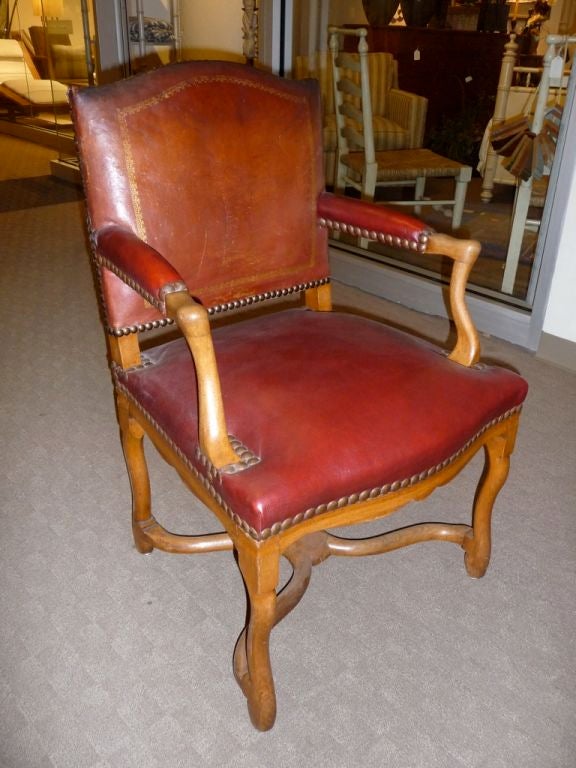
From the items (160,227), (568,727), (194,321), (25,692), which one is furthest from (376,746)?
(160,227)

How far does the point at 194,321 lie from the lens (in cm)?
88

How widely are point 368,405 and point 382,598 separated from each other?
53 centimetres

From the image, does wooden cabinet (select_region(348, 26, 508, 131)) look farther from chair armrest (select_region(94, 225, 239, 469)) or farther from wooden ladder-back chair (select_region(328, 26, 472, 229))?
chair armrest (select_region(94, 225, 239, 469))

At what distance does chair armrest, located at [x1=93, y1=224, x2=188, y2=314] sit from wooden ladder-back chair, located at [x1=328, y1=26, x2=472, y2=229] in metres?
2.22

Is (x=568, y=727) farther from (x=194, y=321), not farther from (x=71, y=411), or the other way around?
(x=71, y=411)

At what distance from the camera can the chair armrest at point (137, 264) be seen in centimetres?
93

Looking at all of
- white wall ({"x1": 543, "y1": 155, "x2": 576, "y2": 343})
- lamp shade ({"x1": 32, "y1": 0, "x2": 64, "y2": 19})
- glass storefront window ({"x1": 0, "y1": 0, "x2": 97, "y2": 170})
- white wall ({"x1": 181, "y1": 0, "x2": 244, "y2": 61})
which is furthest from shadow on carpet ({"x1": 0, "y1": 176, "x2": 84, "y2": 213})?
white wall ({"x1": 543, "y1": 155, "x2": 576, "y2": 343})

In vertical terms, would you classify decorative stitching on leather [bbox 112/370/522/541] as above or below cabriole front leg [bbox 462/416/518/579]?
above

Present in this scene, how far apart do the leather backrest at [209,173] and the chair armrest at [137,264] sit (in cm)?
5

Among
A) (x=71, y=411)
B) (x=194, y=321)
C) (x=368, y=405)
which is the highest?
(x=194, y=321)

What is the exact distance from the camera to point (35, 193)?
466cm

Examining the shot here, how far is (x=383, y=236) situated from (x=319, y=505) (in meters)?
0.55

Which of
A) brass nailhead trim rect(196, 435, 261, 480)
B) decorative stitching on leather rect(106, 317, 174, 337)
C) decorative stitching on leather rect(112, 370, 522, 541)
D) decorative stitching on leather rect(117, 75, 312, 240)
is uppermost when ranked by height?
decorative stitching on leather rect(117, 75, 312, 240)

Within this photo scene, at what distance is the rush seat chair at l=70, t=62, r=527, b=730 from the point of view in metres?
0.95
